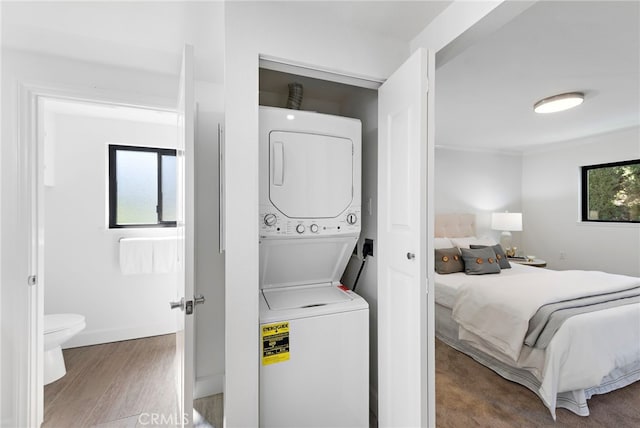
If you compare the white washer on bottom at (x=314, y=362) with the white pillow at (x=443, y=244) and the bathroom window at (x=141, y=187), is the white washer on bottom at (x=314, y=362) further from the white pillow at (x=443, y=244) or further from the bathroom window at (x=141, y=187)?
the white pillow at (x=443, y=244)

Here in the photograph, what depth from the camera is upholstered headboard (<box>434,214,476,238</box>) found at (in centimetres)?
440

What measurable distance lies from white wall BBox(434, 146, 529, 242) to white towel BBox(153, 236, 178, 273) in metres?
3.65

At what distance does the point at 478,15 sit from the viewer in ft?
4.03

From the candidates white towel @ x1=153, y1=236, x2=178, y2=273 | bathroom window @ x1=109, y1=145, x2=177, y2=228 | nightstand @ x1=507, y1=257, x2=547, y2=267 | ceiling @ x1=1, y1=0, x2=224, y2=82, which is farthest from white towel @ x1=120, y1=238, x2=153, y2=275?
nightstand @ x1=507, y1=257, x2=547, y2=267

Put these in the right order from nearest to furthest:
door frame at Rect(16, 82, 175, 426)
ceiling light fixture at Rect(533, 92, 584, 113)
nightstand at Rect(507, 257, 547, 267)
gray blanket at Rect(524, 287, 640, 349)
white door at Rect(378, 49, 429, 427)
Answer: white door at Rect(378, 49, 429, 427)
door frame at Rect(16, 82, 175, 426)
gray blanket at Rect(524, 287, 640, 349)
ceiling light fixture at Rect(533, 92, 584, 113)
nightstand at Rect(507, 257, 547, 267)

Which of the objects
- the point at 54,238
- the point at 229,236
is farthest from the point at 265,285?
the point at 54,238

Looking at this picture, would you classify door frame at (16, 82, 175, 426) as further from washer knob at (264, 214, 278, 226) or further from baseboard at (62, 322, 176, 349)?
washer knob at (264, 214, 278, 226)

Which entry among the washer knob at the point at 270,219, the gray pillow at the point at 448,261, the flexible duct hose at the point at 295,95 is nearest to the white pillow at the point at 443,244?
the gray pillow at the point at 448,261

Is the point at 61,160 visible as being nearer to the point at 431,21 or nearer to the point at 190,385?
the point at 190,385

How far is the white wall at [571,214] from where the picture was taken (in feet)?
13.1

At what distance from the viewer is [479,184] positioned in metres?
4.89

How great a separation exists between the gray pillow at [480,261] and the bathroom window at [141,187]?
11.1ft

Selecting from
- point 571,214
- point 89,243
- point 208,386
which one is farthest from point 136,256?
point 571,214

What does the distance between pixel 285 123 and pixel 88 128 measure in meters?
2.36
